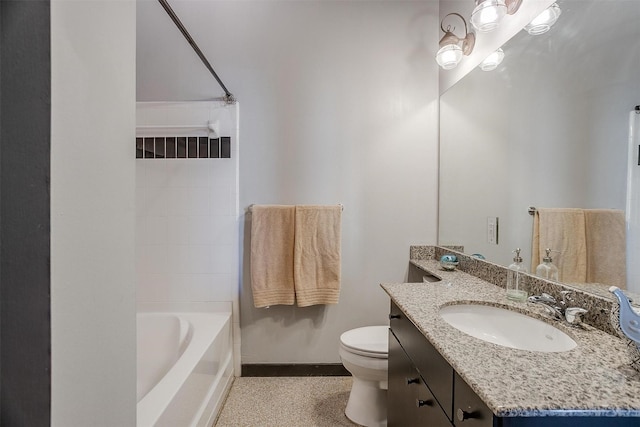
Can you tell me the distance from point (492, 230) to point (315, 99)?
1368 millimetres

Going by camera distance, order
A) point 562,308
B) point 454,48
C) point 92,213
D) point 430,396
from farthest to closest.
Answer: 1. point 454,48
2. point 562,308
3. point 430,396
4. point 92,213

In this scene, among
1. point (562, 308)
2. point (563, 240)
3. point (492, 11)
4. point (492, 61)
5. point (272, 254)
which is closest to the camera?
point (562, 308)

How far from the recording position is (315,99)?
206cm

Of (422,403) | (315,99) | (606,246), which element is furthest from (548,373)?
(315,99)

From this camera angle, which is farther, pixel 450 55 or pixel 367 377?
pixel 450 55

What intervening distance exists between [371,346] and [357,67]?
177 centimetres

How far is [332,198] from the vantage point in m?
2.08

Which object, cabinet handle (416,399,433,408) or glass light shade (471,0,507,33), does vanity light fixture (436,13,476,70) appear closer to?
glass light shade (471,0,507,33)

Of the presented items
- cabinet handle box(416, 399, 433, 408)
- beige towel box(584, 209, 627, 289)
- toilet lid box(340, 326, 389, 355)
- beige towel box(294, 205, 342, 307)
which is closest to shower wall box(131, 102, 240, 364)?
beige towel box(294, 205, 342, 307)

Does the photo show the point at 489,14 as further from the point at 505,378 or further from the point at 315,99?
the point at 505,378

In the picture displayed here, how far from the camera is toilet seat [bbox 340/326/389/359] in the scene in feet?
4.97

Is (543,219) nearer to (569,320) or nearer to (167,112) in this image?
(569,320)

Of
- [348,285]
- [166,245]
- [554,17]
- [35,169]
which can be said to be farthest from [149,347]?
[554,17]

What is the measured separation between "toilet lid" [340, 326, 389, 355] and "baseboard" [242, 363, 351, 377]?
0.51 m
